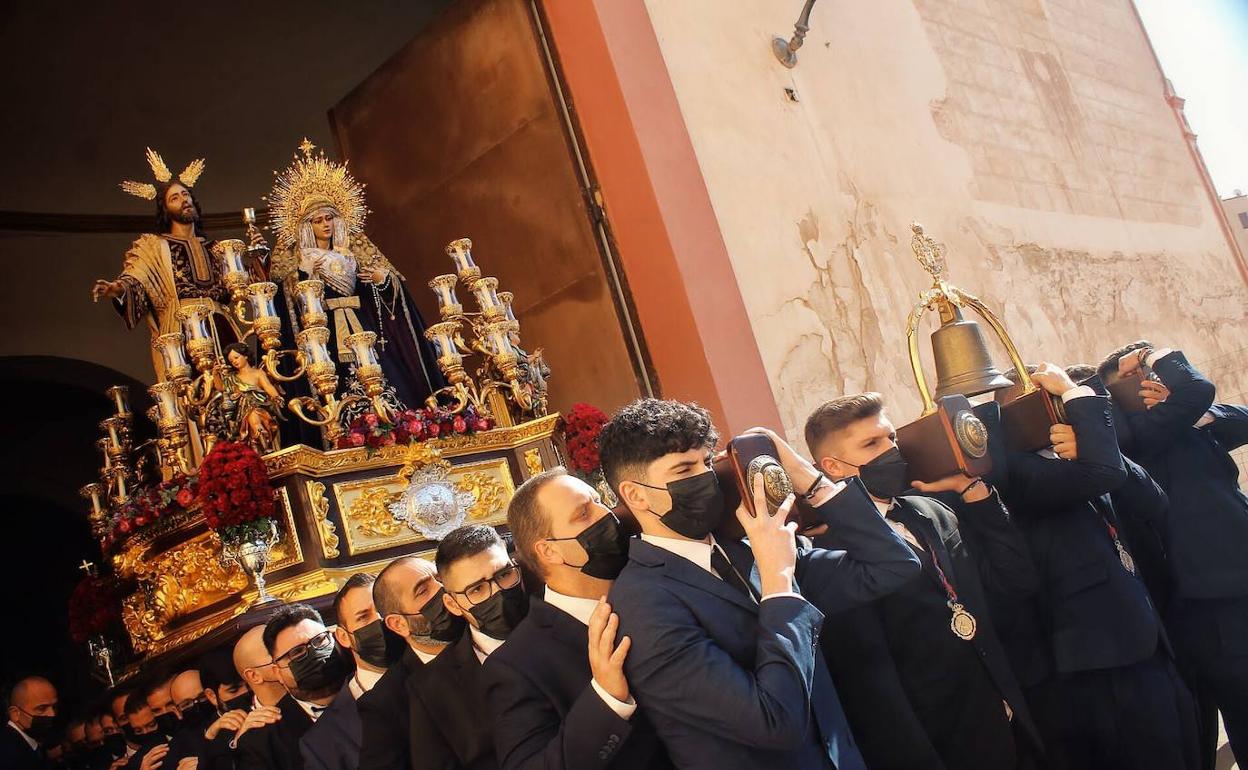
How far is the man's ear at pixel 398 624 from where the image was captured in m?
3.17

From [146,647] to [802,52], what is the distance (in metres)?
6.33

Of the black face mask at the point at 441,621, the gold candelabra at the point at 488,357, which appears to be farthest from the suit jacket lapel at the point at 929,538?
the gold candelabra at the point at 488,357

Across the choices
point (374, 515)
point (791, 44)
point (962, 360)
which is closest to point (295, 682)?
point (374, 515)

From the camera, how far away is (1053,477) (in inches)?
131

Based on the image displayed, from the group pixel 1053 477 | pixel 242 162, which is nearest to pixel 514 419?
pixel 1053 477

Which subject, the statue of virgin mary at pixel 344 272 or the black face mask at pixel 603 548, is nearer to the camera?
the black face mask at pixel 603 548

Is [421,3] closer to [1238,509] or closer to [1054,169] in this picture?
[1054,169]

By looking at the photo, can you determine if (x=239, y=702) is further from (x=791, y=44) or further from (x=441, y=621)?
(x=791, y=44)

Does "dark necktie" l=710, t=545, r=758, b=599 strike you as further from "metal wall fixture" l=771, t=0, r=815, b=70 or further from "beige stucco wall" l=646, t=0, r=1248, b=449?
"metal wall fixture" l=771, t=0, r=815, b=70

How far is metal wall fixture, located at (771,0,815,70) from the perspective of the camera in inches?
331

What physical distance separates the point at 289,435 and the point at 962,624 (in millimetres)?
4449

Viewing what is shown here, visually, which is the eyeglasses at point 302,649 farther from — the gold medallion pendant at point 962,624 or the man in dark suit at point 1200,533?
the man in dark suit at point 1200,533

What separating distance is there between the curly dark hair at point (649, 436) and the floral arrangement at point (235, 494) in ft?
9.50

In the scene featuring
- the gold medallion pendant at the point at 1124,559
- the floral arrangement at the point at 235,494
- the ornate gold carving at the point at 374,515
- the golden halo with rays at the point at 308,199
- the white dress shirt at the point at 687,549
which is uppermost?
the golden halo with rays at the point at 308,199
